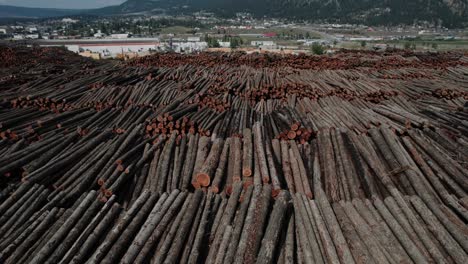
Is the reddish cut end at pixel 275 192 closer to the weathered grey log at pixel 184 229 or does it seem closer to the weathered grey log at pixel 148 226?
the weathered grey log at pixel 184 229

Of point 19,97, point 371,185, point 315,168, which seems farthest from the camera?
point 19,97

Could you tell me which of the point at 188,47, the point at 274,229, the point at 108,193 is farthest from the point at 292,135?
the point at 188,47

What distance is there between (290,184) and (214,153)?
225 cm

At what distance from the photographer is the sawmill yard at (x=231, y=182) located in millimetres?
5520

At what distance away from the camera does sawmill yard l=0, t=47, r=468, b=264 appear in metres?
5.52

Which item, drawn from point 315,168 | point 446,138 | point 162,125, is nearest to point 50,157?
point 162,125

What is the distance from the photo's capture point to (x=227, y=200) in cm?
683

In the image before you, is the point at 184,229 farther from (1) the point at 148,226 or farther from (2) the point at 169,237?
(1) the point at 148,226

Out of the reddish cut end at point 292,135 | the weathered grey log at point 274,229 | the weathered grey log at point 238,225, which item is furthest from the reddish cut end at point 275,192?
the reddish cut end at point 292,135

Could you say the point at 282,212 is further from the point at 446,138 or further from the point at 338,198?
the point at 446,138

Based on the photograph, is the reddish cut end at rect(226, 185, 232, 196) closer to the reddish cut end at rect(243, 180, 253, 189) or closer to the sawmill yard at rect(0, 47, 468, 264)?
the sawmill yard at rect(0, 47, 468, 264)

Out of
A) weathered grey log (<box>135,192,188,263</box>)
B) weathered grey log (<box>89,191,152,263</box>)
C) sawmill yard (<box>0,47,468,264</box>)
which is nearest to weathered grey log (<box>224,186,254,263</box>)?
sawmill yard (<box>0,47,468,264</box>)

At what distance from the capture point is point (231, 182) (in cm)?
750

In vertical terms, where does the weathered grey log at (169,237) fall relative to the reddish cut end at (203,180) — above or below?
below
